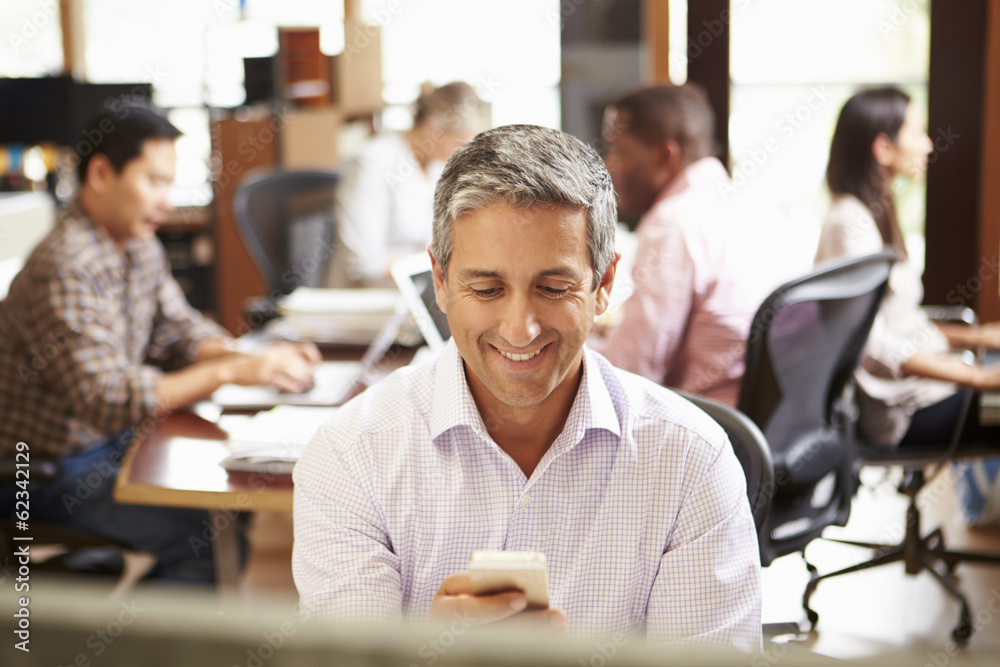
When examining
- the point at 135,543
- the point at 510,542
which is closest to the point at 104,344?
the point at 135,543

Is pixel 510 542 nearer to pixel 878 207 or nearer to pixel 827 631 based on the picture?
pixel 827 631

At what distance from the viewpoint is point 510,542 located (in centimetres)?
117

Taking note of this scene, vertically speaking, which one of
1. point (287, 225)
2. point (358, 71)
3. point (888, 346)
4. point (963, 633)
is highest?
point (358, 71)

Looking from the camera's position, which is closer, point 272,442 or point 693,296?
point 272,442

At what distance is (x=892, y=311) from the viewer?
2617 mm

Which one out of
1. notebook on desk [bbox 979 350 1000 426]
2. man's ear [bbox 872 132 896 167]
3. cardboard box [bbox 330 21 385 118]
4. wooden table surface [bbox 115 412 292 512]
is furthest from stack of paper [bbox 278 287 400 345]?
cardboard box [bbox 330 21 385 118]

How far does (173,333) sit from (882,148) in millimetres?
1985

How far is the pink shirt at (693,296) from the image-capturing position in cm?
219

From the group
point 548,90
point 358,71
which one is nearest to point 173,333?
point 358,71

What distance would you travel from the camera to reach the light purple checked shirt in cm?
113

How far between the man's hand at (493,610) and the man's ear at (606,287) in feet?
1.33

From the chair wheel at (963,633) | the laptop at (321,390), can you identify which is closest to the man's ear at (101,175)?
the laptop at (321,390)

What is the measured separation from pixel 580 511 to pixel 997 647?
1.80 metres

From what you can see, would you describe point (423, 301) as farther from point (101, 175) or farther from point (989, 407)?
point (989, 407)
